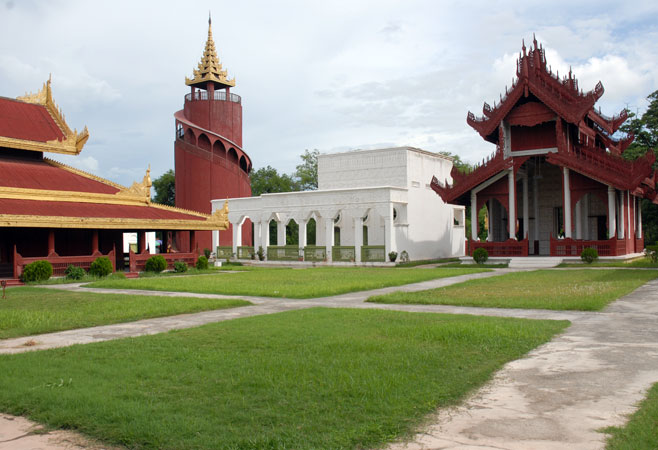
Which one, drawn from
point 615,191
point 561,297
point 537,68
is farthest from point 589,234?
point 561,297

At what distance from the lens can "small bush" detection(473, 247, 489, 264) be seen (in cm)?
2980

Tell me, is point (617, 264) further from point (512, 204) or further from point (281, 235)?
point (281, 235)

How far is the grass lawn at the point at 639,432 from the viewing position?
4.47m

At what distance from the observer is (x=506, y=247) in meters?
30.3

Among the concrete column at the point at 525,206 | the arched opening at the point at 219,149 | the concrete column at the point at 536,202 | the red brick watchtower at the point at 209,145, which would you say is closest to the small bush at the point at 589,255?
the concrete column at the point at 525,206

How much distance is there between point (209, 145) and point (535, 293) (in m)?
34.8

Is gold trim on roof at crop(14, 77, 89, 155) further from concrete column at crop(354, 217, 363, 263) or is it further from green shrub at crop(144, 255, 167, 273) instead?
concrete column at crop(354, 217, 363, 263)

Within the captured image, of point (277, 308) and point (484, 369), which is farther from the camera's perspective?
point (277, 308)

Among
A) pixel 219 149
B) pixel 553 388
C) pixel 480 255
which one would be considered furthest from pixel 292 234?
pixel 553 388

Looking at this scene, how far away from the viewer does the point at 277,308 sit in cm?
1344

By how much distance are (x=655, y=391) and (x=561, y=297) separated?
8366 mm

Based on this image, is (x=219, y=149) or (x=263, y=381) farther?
(x=219, y=149)

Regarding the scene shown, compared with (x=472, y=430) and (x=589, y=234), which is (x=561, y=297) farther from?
(x=589, y=234)

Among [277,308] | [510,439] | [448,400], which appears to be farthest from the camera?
[277,308]
